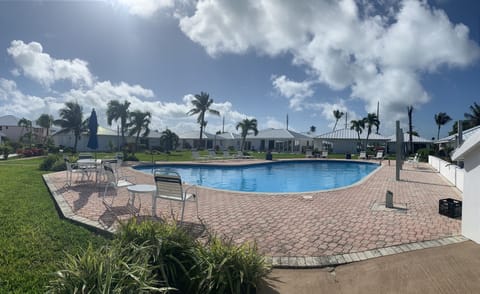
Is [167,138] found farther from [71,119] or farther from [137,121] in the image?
[71,119]

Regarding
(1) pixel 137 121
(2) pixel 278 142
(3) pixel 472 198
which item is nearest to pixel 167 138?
(1) pixel 137 121

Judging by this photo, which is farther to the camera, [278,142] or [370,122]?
[278,142]

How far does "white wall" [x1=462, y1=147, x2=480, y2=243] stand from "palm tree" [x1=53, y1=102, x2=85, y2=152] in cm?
4067

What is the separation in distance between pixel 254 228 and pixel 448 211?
459cm

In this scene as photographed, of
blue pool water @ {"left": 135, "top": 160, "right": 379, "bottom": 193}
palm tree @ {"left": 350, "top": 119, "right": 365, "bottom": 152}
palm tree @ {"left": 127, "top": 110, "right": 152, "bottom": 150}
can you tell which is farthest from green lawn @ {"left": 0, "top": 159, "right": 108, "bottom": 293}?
palm tree @ {"left": 350, "top": 119, "right": 365, "bottom": 152}

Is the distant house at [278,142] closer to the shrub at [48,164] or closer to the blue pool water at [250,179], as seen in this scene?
the blue pool water at [250,179]

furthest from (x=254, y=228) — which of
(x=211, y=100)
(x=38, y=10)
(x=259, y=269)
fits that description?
(x=211, y=100)

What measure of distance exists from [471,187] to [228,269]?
14.4ft

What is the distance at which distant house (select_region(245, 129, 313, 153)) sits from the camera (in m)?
42.1

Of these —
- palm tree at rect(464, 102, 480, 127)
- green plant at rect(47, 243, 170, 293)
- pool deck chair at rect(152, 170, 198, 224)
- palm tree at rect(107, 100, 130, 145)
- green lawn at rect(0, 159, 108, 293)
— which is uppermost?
palm tree at rect(464, 102, 480, 127)

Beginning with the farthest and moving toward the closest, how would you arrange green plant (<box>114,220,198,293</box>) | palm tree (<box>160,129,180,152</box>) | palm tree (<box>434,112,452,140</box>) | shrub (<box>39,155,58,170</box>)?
palm tree (<box>434,112,452,140</box>), palm tree (<box>160,129,180,152</box>), shrub (<box>39,155,58,170</box>), green plant (<box>114,220,198,293</box>)

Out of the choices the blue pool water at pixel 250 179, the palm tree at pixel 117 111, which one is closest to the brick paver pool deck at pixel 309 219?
the blue pool water at pixel 250 179

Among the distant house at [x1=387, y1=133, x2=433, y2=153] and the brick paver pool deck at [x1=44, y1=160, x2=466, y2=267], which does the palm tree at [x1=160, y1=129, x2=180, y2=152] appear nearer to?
the brick paver pool deck at [x1=44, y1=160, x2=466, y2=267]

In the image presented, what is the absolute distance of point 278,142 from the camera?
42906mm
